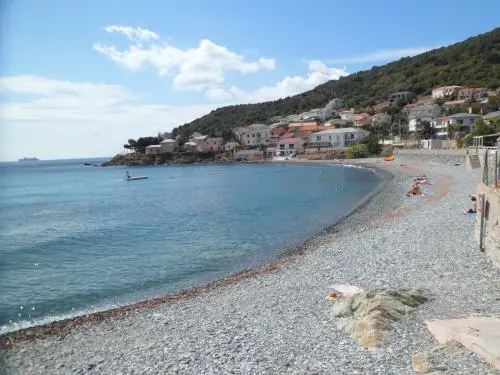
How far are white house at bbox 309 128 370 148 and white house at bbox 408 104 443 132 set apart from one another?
10787 mm

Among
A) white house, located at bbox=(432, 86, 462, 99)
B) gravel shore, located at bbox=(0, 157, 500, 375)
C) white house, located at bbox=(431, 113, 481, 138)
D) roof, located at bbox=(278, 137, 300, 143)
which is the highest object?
white house, located at bbox=(432, 86, 462, 99)

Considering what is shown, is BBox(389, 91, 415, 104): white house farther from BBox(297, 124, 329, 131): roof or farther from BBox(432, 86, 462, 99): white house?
BBox(297, 124, 329, 131): roof

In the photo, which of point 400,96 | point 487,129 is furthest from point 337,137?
point 487,129

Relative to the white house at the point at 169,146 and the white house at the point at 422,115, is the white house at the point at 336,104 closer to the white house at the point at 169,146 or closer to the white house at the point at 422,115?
the white house at the point at 169,146

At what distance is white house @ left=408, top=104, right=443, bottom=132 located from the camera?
103 meters

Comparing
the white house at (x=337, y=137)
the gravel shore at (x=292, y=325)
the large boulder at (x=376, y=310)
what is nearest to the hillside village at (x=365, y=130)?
the white house at (x=337, y=137)

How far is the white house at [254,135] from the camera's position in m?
137

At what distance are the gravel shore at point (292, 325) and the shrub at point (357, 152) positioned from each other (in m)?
81.6

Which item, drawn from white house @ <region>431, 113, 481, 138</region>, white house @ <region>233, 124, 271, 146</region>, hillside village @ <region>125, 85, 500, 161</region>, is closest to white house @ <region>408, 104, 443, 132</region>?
hillside village @ <region>125, 85, 500, 161</region>

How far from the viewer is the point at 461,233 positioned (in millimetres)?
17922

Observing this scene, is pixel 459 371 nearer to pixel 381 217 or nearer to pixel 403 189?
pixel 381 217

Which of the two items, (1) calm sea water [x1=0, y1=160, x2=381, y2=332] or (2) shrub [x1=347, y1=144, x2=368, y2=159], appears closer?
(1) calm sea water [x1=0, y1=160, x2=381, y2=332]

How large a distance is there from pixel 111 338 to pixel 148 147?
142510 millimetres

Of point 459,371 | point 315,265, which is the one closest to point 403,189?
point 315,265
